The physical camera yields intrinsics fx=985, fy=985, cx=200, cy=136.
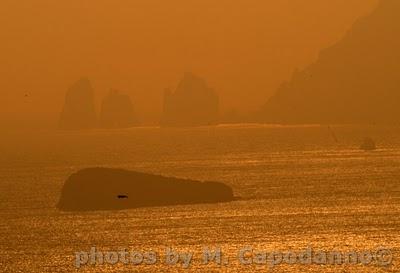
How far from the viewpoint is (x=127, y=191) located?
141875 millimetres

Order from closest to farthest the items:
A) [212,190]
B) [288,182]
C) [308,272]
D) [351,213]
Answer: [308,272] < [351,213] < [212,190] < [288,182]

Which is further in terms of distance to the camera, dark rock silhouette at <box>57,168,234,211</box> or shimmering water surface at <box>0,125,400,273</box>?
dark rock silhouette at <box>57,168,234,211</box>

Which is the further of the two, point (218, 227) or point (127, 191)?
point (127, 191)

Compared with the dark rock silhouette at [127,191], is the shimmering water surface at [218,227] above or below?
below

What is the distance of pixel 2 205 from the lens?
482 feet

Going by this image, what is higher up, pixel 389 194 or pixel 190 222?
pixel 389 194

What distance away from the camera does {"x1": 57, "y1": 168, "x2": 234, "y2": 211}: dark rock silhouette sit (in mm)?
138500

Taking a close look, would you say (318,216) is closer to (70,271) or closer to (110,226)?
(110,226)

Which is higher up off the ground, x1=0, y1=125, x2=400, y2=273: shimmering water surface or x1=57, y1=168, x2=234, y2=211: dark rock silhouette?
x1=57, y1=168, x2=234, y2=211: dark rock silhouette

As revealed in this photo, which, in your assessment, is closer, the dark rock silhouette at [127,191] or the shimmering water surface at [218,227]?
the shimmering water surface at [218,227]

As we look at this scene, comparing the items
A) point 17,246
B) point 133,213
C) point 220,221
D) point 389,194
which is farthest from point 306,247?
point 389,194

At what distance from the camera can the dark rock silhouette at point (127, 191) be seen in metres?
138

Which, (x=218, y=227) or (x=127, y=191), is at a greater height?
(x=127, y=191)

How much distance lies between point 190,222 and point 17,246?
23.2 meters
